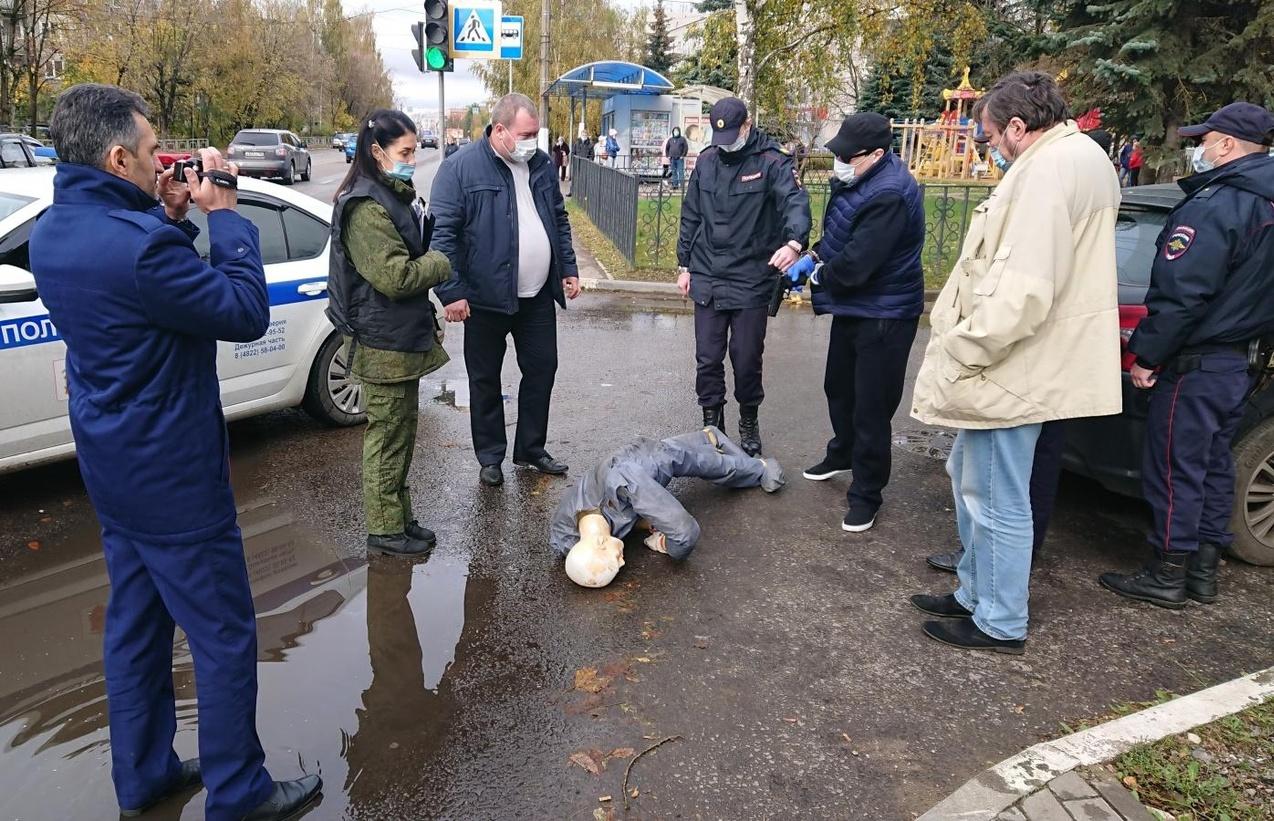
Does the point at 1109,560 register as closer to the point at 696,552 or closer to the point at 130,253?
the point at 696,552

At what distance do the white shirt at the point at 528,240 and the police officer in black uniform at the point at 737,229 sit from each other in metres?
0.94

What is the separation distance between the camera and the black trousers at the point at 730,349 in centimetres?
547

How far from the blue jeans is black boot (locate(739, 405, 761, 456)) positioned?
6.82ft

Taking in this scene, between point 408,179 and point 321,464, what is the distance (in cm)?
211

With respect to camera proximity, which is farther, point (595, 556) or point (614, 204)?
point (614, 204)

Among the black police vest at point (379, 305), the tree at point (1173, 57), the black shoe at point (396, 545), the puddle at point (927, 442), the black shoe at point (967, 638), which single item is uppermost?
the tree at point (1173, 57)

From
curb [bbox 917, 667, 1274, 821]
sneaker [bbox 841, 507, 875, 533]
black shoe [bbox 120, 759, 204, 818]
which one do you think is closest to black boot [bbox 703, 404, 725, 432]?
sneaker [bbox 841, 507, 875, 533]

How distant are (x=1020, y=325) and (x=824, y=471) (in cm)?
237

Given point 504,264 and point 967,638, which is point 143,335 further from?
point 967,638

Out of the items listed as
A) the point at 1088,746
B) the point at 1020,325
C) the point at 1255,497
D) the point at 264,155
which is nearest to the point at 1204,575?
the point at 1255,497

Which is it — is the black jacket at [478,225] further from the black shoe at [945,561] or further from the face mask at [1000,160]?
the black shoe at [945,561]

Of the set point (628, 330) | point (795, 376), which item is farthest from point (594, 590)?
point (628, 330)

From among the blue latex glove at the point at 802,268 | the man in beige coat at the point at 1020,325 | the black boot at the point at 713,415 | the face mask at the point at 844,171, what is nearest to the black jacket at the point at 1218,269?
the man in beige coat at the point at 1020,325

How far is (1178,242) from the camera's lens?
3.75 metres
